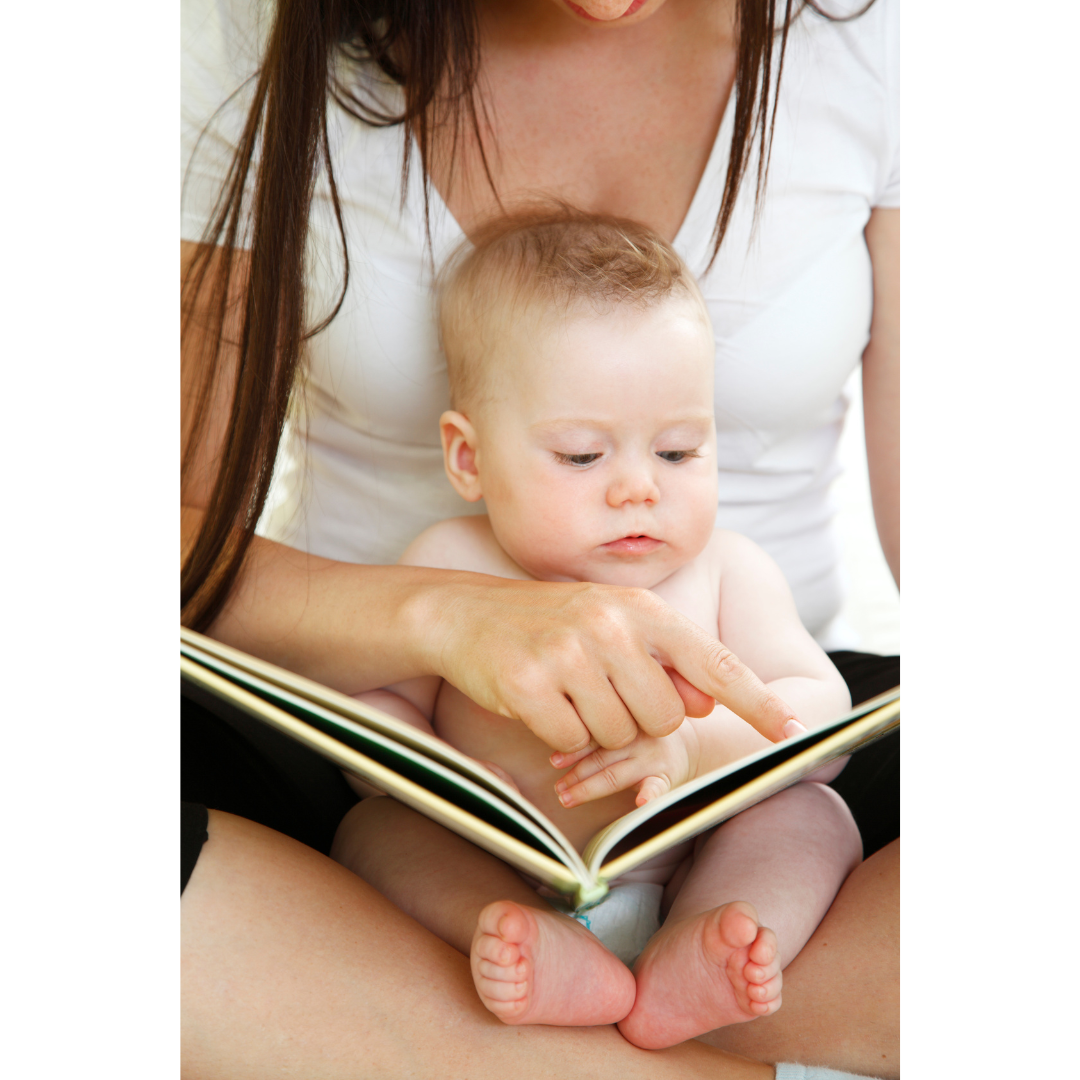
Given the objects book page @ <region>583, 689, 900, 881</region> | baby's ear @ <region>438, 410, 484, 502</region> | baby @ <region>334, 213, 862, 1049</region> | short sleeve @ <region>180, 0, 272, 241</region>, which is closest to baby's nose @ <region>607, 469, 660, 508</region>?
baby @ <region>334, 213, 862, 1049</region>

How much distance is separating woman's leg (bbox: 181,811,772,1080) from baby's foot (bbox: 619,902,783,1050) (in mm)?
27

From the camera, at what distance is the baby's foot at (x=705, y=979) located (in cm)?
59

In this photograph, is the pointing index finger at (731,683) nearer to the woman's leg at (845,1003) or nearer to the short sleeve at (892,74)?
the woman's leg at (845,1003)

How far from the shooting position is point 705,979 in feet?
2.00

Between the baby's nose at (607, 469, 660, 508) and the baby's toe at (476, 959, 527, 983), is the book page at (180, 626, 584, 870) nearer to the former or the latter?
the baby's toe at (476, 959, 527, 983)

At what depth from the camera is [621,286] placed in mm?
775

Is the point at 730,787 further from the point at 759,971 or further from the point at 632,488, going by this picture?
the point at 632,488

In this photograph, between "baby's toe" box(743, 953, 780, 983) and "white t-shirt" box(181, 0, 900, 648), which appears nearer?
"baby's toe" box(743, 953, 780, 983)

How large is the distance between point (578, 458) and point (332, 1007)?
428 millimetres

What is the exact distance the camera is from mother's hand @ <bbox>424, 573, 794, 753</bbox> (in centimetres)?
65

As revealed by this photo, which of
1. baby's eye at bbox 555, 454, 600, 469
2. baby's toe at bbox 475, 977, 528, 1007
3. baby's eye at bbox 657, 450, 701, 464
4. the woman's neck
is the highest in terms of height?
the woman's neck

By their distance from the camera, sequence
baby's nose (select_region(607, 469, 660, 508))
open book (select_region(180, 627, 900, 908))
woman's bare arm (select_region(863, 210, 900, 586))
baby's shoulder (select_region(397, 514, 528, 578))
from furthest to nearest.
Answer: woman's bare arm (select_region(863, 210, 900, 586))
baby's shoulder (select_region(397, 514, 528, 578))
baby's nose (select_region(607, 469, 660, 508))
open book (select_region(180, 627, 900, 908))

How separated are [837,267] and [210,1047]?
33.1 inches

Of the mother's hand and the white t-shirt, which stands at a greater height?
the white t-shirt
